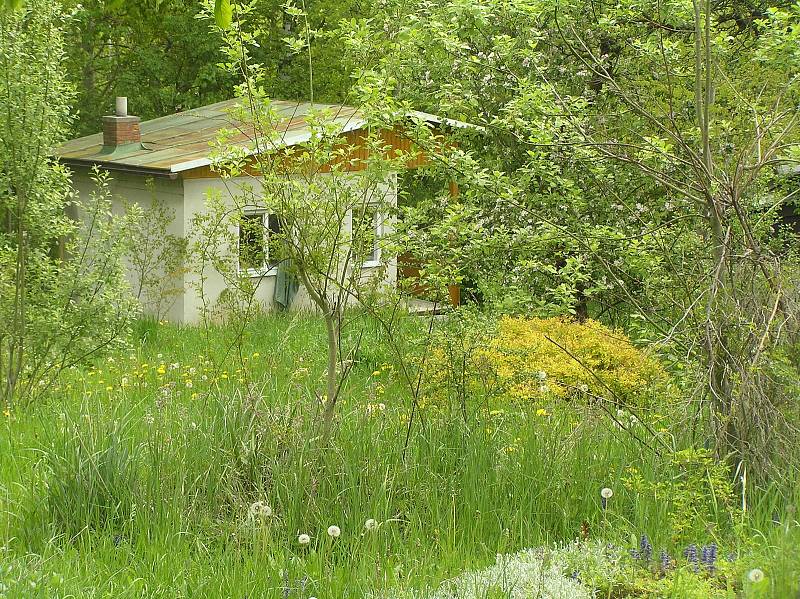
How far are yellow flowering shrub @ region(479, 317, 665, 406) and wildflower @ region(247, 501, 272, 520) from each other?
357cm

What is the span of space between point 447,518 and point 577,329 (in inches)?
194

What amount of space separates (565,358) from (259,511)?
4.87 metres

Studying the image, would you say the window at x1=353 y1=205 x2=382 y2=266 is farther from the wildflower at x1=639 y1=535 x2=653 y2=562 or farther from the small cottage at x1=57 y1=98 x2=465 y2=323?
the small cottage at x1=57 y1=98 x2=465 y2=323

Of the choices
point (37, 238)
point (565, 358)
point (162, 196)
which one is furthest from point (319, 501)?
point (162, 196)

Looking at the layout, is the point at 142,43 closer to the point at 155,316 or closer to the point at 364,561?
the point at 155,316

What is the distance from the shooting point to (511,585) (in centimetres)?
397

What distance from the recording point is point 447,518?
4996 millimetres

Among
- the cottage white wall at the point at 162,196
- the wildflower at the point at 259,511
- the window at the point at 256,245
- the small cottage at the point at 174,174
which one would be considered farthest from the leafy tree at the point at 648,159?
the cottage white wall at the point at 162,196

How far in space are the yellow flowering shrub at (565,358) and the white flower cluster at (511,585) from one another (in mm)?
3860

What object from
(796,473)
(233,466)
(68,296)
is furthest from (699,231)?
(68,296)

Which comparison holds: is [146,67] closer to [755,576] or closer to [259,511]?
[259,511]

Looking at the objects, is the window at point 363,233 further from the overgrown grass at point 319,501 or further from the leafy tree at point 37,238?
the leafy tree at point 37,238

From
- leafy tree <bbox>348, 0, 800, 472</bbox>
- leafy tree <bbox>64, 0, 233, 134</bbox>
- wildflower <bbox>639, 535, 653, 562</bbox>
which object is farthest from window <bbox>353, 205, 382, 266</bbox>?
leafy tree <bbox>64, 0, 233, 134</bbox>

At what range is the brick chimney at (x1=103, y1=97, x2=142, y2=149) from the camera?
1828 centimetres
